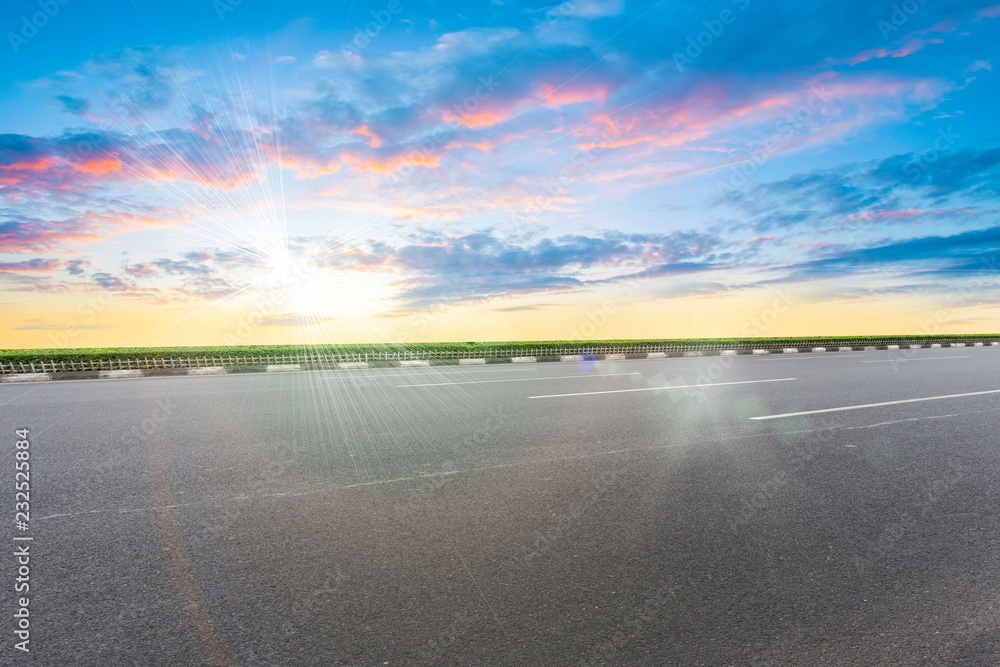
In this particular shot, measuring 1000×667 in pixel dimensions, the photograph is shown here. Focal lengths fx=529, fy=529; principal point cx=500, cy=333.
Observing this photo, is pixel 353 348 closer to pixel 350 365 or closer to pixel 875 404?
pixel 350 365

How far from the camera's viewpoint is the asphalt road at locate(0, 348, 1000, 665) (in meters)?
2.48

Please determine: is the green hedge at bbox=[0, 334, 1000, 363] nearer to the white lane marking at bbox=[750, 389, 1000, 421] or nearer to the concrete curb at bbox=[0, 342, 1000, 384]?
the concrete curb at bbox=[0, 342, 1000, 384]

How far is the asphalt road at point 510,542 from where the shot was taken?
2484 millimetres

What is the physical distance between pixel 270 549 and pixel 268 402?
6.94 meters

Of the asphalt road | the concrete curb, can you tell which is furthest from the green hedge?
the asphalt road

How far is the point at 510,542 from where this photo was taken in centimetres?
354

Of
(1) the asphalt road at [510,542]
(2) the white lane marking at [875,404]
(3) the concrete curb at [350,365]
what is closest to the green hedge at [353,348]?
(3) the concrete curb at [350,365]

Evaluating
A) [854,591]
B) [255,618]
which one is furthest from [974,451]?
[255,618]

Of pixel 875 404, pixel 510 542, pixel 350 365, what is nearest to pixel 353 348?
pixel 350 365

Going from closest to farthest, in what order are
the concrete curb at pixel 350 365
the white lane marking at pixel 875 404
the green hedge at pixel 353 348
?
the white lane marking at pixel 875 404 → the concrete curb at pixel 350 365 → the green hedge at pixel 353 348

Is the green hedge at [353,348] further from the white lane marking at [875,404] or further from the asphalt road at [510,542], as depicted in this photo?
the white lane marking at [875,404]

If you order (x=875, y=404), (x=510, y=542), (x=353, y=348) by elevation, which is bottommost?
(x=510, y=542)

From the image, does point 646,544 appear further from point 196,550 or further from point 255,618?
point 196,550

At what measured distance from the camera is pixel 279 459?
5.64 metres
